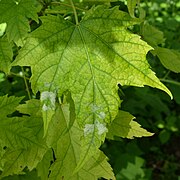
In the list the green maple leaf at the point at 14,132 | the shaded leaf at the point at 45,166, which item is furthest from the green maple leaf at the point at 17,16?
the shaded leaf at the point at 45,166

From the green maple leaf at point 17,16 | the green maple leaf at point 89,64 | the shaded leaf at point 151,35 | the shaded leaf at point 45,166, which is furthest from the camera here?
the shaded leaf at point 151,35

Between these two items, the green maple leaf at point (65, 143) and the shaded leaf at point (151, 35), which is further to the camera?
the shaded leaf at point (151, 35)

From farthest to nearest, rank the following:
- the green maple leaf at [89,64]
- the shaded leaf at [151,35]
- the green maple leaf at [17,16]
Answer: the shaded leaf at [151,35] → the green maple leaf at [17,16] → the green maple leaf at [89,64]

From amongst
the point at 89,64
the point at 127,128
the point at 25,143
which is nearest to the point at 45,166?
the point at 25,143

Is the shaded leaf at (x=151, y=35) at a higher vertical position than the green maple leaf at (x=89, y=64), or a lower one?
lower

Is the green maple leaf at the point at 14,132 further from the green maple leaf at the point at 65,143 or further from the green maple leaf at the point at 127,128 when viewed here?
the green maple leaf at the point at 127,128

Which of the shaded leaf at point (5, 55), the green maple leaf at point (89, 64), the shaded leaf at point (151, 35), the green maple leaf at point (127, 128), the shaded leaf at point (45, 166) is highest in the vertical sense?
the green maple leaf at point (89, 64)

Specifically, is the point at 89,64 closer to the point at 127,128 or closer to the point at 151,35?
the point at 127,128
